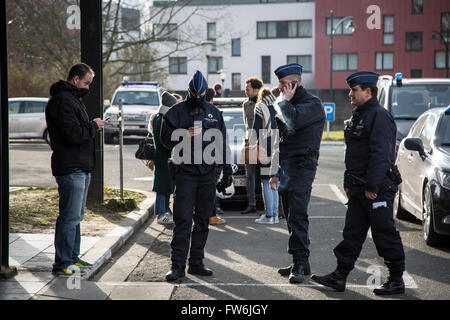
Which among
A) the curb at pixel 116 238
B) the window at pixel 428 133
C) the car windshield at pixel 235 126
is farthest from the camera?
the car windshield at pixel 235 126

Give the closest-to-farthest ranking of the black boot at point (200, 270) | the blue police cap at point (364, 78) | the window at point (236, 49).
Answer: the blue police cap at point (364, 78), the black boot at point (200, 270), the window at point (236, 49)

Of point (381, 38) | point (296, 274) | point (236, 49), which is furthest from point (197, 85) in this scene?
point (236, 49)

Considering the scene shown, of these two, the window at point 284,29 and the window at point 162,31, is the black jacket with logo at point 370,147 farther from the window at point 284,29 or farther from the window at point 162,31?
the window at point 284,29

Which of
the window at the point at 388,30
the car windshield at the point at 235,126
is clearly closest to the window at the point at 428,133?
the car windshield at the point at 235,126

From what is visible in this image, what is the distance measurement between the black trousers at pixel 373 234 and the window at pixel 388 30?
1938 inches

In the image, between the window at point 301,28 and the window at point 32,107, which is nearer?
Result: the window at point 32,107

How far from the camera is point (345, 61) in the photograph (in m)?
53.5

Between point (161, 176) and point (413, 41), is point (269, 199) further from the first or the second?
point (413, 41)

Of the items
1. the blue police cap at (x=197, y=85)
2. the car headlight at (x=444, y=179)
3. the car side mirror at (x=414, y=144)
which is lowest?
the car headlight at (x=444, y=179)

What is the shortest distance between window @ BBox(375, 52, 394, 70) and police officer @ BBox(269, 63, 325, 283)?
48610mm

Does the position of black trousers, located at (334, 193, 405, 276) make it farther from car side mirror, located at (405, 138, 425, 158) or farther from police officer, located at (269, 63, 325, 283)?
car side mirror, located at (405, 138, 425, 158)

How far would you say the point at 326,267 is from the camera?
6.52m

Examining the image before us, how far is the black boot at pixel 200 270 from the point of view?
6.18m
